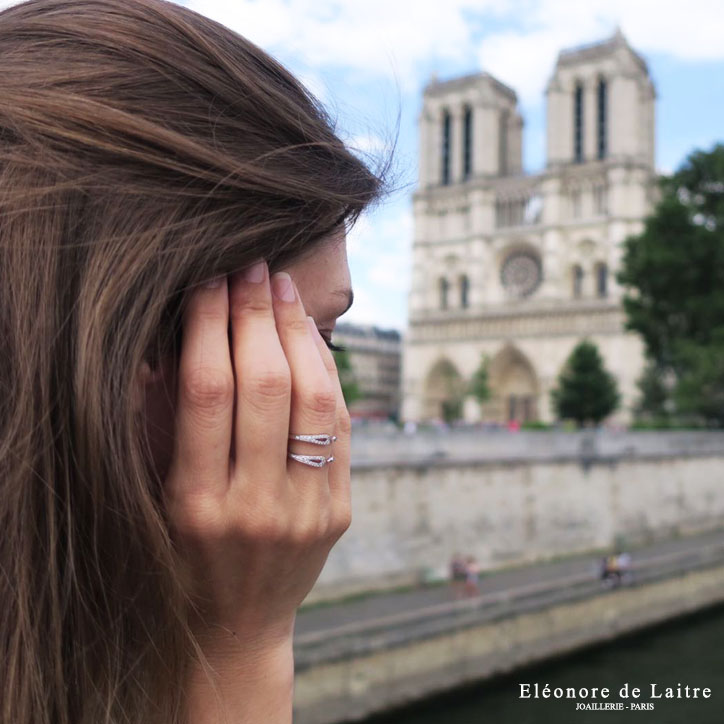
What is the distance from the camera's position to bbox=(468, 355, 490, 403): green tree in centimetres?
4612

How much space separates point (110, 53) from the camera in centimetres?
92

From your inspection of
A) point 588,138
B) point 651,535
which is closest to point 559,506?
point 651,535

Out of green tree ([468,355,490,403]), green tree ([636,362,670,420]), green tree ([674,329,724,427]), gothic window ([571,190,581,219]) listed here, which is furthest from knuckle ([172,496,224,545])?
gothic window ([571,190,581,219])

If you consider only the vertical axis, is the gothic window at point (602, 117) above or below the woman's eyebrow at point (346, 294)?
above

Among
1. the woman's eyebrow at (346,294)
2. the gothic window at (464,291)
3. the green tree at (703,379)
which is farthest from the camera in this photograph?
the gothic window at (464,291)

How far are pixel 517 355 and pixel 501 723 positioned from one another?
38.5 metres

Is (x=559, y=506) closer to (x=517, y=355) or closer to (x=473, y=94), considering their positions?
(x=517, y=355)

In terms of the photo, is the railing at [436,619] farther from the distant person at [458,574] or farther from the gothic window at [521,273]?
the gothic window at [521,273]

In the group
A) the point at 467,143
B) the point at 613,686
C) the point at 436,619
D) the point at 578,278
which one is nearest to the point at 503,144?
the point at 467,143

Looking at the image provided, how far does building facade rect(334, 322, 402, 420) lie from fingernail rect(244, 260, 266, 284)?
226 ft

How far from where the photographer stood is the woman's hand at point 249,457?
2.92 ft

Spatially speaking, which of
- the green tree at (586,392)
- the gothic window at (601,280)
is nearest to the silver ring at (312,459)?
the green tree at (586,392)

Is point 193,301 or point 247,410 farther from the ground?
point 193,301

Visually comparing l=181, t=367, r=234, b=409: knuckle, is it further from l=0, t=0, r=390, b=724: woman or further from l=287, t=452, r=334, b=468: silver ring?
l=287, t=452, r=334, b=468: silver ring
